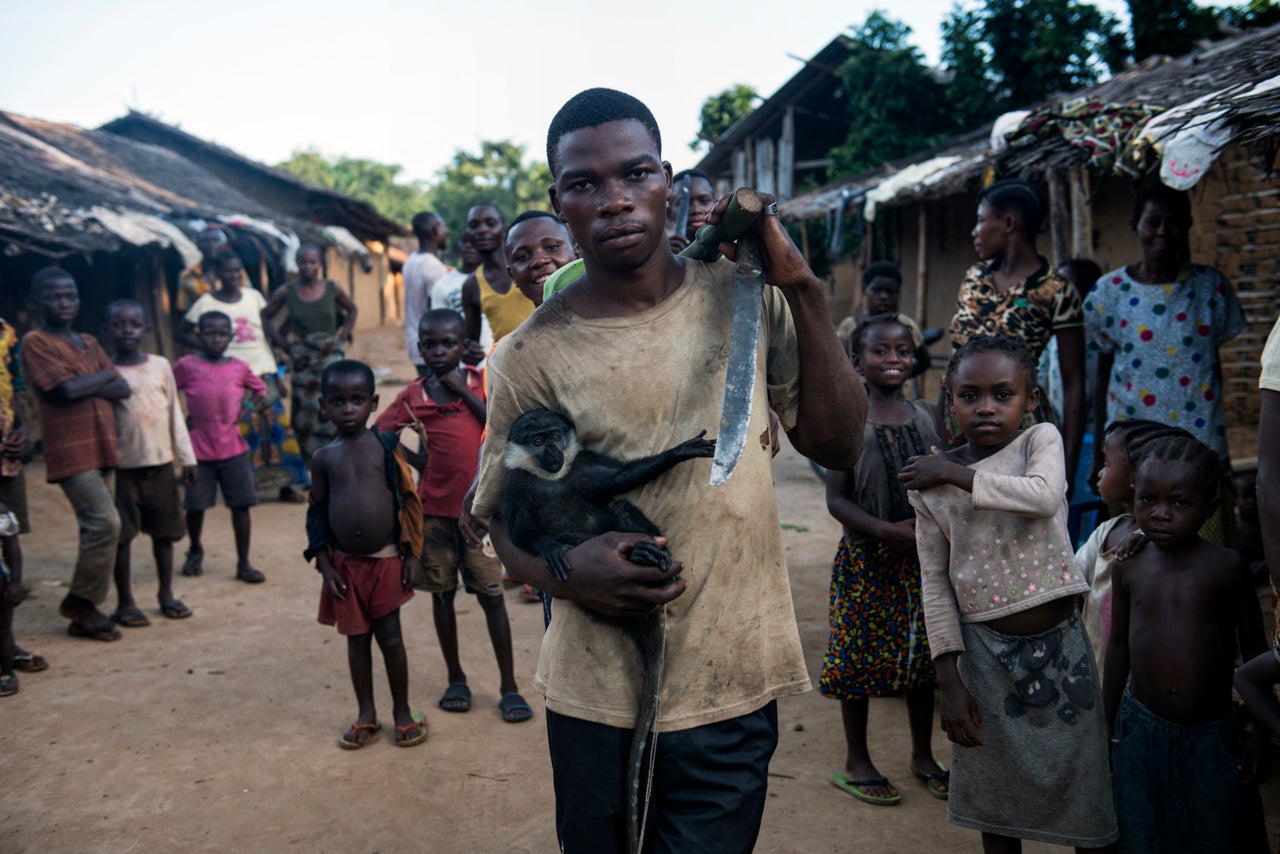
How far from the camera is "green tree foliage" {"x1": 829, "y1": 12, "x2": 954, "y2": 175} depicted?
44.0ft

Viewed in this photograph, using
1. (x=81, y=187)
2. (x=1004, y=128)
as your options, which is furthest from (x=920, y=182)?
(x=81, y=187)

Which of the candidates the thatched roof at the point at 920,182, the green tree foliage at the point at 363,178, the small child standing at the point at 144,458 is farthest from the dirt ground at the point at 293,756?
the green tree foliage at the point at 363,178

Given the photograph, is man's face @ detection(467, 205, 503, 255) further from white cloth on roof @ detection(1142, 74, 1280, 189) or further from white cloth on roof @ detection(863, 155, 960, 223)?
white cloth on roof @ detection(863, 155, 960, 223)

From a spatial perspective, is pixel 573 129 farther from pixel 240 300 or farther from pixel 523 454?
pixel 240 300

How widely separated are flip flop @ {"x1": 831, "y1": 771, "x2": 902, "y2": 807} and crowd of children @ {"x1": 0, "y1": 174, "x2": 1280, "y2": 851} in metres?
0.01

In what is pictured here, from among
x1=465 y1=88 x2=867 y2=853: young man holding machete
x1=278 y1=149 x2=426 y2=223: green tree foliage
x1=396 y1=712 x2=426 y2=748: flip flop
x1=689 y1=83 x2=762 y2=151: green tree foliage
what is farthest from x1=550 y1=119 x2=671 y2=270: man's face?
x1=278 y1=149 x2=426 y2=223: green tree foliage

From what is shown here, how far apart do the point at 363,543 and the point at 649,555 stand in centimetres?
247

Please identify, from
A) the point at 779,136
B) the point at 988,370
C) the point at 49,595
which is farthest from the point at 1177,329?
the point at 779,136

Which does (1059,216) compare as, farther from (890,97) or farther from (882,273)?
(890,97)

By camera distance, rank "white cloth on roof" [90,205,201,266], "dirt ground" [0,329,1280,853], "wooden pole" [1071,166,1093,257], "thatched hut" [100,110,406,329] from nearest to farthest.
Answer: "dirt ground" [0,329,1280,853]
"wooden pole" [1071,166,1093,257]
"white cloth on roof" [90,205,201,266]
"thatched hut" [100,110,406,329]

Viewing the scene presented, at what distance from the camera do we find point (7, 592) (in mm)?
4098

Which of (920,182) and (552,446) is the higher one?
(920,182)

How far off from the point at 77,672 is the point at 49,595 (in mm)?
1578

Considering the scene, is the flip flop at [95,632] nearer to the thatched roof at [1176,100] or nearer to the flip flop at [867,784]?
the flip flop at [867,784]
